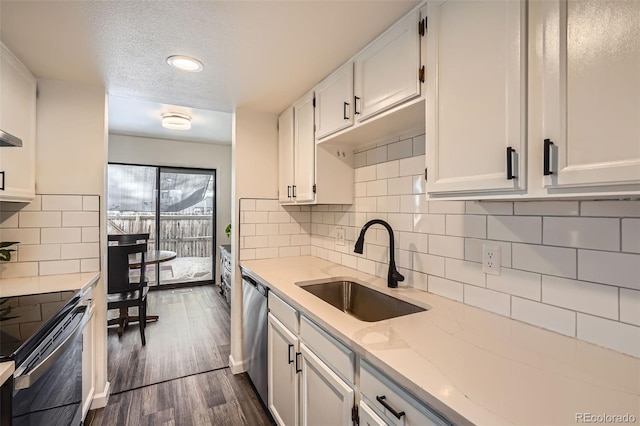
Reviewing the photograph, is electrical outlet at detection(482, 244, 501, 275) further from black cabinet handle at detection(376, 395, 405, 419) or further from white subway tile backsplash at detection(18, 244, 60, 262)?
white subway tile backsplash at detection(18, 244, 60, 262)

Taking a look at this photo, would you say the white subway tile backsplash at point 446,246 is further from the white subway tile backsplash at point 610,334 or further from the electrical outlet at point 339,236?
the electrical outlet at point 339,236

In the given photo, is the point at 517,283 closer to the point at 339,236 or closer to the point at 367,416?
the point at 367,416

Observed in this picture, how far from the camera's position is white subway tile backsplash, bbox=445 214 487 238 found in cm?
132

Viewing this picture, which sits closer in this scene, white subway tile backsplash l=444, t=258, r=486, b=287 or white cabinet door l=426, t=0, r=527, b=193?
white cabinet door l=426, t=0, r=527, b=193

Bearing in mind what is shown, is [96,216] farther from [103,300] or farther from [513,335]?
[513,335]

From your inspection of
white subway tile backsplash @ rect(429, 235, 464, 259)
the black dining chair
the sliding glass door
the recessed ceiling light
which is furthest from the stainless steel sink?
the sliding glass door

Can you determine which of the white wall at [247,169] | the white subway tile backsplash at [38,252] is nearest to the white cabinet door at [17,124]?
the white subway tile backsplash at [38,252]

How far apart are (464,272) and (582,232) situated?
1.60ft

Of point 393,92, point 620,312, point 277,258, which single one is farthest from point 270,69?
point 620,312

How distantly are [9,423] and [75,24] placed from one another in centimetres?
162

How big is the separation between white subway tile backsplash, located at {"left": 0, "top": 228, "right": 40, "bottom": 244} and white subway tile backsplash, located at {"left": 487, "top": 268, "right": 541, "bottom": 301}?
103 inches

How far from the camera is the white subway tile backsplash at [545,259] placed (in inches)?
40.5

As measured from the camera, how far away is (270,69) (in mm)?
1879

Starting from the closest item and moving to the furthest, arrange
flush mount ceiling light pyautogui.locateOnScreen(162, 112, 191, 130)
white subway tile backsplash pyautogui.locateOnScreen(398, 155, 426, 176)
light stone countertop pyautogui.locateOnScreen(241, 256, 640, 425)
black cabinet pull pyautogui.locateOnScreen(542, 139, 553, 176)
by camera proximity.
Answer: light stone countertop pyautogui.locateOnScreen(241, 256, 640, 425)
black cabinet pull pyautogui.locateOnScreen(542, 139, 553, 176)
white subway tile backsplash pyautogui.locateOnScreen(398, 155, 426, 176)
flush mount ceiling light pyautogui.locateOnScreen(162, 112, 191, 130)
